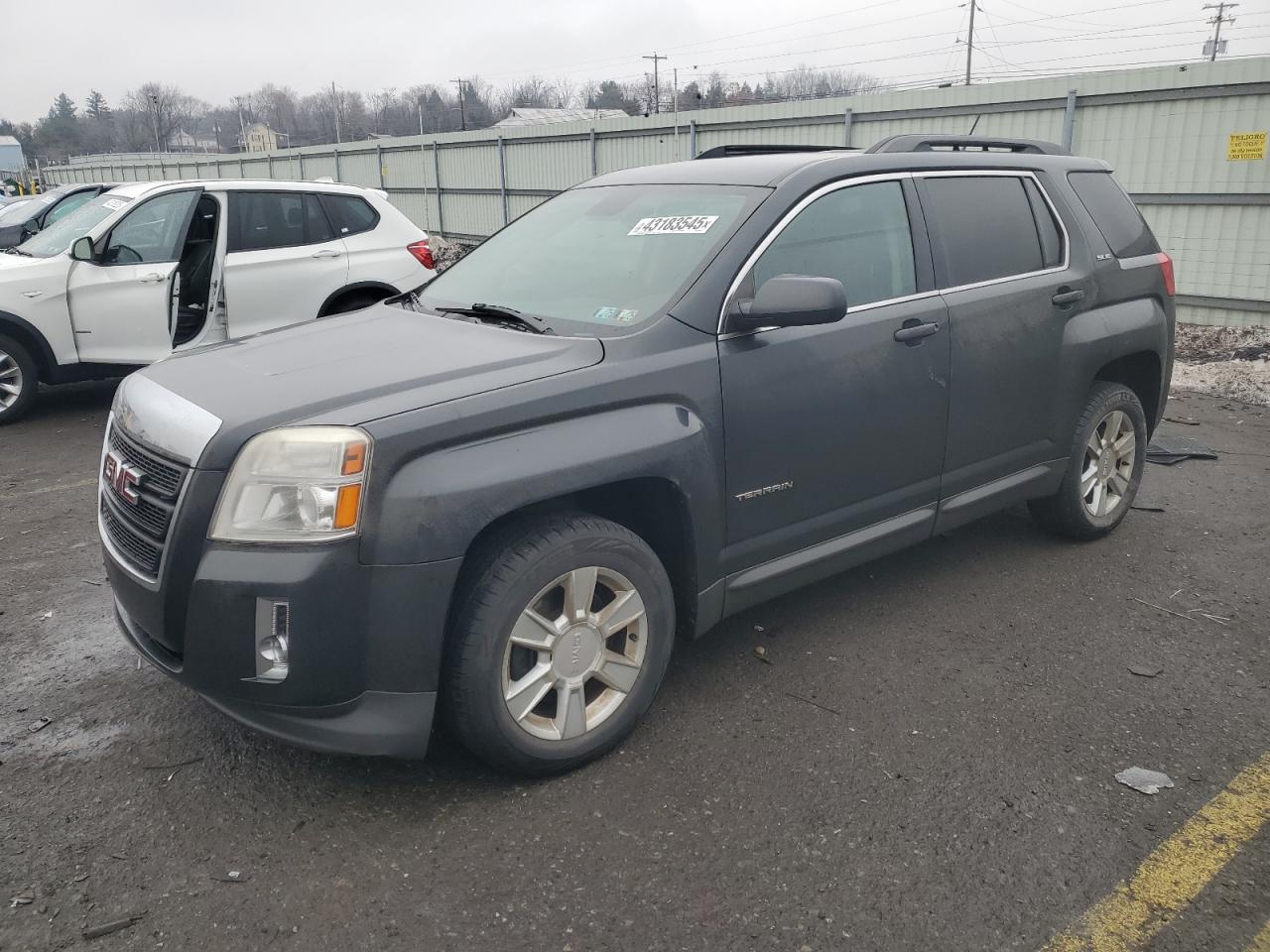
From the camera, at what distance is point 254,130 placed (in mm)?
89438

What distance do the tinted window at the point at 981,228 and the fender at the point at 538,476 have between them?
1557 mm

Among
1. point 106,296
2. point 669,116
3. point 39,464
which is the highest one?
point 669,116

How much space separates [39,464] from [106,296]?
1558 millimetres

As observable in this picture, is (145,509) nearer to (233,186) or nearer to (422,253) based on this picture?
(233,186)

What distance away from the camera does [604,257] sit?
372cm

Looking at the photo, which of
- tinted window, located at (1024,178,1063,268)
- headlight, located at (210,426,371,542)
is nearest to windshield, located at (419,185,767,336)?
headlight, located at (210,426,371,542)

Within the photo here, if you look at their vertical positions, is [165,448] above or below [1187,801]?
above

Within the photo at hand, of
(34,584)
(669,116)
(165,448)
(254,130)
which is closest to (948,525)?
(165,448)

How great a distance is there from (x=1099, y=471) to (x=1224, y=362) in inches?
219

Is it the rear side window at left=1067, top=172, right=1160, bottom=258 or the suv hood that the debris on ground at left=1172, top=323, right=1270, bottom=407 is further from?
the suv hood

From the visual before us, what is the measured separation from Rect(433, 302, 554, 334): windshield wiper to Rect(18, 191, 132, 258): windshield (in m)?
5.50

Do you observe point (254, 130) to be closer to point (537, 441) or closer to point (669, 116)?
point (669, 116)

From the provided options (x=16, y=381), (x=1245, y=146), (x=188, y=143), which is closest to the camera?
(x=16, y=381)

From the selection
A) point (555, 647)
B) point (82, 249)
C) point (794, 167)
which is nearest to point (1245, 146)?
point (794, 167)
